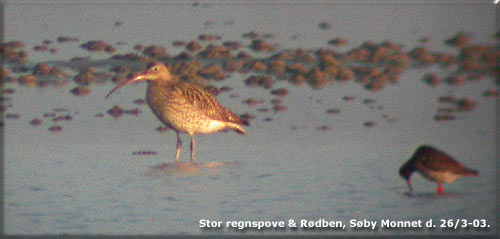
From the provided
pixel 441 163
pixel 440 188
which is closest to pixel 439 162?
pixel 441 163

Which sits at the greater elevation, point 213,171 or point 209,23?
point 209,23

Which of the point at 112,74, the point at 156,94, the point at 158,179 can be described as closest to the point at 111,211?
the point at 158,179

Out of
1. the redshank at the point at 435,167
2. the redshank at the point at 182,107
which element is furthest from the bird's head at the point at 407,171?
the redshank at the point at 182,107

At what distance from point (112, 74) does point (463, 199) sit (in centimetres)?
823

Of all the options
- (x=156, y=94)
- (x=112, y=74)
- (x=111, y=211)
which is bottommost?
(x=111, y=211)

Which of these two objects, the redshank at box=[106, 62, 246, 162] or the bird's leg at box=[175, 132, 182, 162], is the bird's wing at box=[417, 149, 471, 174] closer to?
the redshank at box=[106, 62, 246, 162]

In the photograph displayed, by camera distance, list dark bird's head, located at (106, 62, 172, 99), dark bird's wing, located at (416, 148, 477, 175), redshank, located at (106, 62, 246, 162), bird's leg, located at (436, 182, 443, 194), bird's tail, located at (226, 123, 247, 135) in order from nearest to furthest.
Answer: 1. dark bird's wing, located at (416, 148, 477, 175)
2. bird's leg, located at (436, 182, 443, 194)
3. redshank, located at (106, 62, 246, 162)
4. dark bird's head, located at (106, 62, 172, 99)
5. bird's tail, located at (226, 123, 247, 135)

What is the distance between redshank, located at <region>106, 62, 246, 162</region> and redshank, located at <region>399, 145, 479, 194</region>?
3338 millimetres

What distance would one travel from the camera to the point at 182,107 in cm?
1288

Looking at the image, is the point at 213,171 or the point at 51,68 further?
the point at 51,68

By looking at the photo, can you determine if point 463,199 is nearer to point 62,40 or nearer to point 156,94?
point 156,94

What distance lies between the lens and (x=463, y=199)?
10945 mm

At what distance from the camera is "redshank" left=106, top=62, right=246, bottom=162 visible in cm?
1290

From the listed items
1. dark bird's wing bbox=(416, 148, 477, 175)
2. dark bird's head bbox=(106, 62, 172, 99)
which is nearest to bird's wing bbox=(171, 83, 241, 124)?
dark bird's head bbox=(106, 62, 172, 99)
